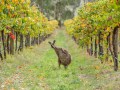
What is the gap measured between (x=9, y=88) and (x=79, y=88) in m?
3.05

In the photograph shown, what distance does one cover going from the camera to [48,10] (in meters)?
108

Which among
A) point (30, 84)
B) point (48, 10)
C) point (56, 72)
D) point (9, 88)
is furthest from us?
point (48, 10)

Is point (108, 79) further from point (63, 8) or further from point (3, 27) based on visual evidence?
point (63, 8)

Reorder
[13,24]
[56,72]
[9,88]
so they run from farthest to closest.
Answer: [13,24] → [56,72] → [9,88]

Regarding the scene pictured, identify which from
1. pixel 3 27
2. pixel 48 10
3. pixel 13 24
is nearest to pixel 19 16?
pixel 13 24

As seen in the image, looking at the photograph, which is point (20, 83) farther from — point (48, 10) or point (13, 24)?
point (48, 10)

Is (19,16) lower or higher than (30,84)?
higher

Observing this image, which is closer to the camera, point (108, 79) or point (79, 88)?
point (79, 88)

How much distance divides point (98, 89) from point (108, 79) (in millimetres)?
1962

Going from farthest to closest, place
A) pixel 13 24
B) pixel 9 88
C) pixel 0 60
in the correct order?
1. pixel 0 60
2. pixel 13 24
3. pixel 9 88

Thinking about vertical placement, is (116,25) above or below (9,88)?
above

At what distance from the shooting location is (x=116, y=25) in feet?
54.4

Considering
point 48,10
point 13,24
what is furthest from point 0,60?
point 48,10

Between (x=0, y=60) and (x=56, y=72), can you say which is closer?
(x=56, y=72)
